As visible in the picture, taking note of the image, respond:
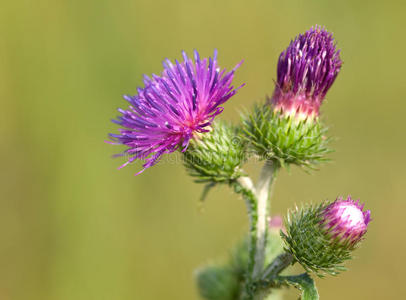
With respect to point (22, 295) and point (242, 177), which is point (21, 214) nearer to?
point (22, 295)

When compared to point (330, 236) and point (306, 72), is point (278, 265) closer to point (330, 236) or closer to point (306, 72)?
point (330, 236)

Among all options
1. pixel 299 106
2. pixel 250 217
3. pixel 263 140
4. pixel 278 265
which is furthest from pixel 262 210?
pixel 299 106

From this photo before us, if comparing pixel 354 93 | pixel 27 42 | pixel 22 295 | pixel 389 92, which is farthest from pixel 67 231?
pixel 389 92

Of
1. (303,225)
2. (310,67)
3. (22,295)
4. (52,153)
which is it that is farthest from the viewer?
(52,153)

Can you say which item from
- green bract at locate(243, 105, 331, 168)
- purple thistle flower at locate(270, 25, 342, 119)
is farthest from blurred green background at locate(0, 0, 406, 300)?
purple thistle flower at locate(270, 25, 342, 119)

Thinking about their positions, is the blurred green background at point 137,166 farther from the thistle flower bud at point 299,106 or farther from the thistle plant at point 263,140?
the thistle flower bud at point 299,106

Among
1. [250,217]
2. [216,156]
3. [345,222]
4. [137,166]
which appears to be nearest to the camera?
[345,222]

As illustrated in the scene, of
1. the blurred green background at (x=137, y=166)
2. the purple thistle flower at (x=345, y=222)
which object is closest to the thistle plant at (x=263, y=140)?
the purple thistle flower at (x=345, y=222)
